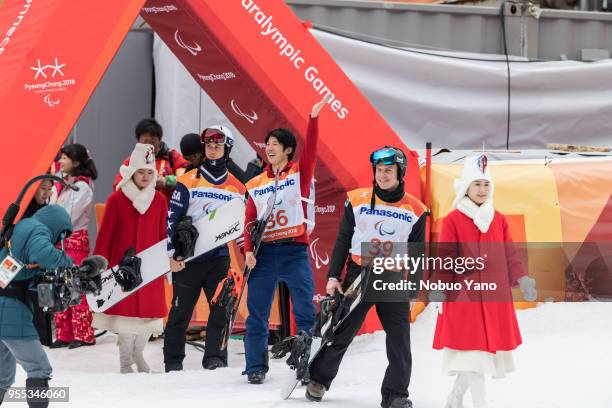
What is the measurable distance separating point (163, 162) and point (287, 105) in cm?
138

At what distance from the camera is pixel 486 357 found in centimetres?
604

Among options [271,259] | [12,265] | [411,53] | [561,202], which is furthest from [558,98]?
[12,265]

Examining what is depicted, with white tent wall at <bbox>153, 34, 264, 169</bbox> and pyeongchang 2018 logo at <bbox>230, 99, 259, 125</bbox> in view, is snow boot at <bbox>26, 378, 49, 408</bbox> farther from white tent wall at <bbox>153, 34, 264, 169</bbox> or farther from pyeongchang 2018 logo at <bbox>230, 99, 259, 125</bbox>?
white tent wall at <bbox>153, 34, 264, 169</bbox>

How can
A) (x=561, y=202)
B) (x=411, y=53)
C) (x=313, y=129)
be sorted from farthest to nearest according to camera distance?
(x=411, y=53)
(x=561, y=202)
(x=313, y=129)

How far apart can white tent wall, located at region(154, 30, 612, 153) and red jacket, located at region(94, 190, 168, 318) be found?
9.61ft

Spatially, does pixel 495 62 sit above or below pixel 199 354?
above

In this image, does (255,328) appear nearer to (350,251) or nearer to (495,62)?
(350,251)

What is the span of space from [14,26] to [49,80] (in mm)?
593

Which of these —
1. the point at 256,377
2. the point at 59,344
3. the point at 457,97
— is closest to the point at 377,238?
the point at 256,377

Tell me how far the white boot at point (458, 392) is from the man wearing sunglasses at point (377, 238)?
0.32 meters

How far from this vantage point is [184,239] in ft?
25.3

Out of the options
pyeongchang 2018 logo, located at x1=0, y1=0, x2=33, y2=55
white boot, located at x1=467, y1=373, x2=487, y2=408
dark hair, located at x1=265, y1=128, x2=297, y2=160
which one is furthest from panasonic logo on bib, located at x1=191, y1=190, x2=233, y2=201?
white boot, located at x1=467, y1=373, x2=487, y2=408

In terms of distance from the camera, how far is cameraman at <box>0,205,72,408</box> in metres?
5.66

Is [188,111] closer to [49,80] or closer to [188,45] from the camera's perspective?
[188,45]
